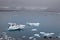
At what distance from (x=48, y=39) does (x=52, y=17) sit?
0.69 ft

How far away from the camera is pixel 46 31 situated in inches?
49.8

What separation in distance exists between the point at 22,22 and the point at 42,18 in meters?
0.19

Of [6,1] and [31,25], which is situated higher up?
[6,1]

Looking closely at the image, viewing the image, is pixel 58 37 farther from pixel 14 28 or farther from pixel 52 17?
pixel 14 28

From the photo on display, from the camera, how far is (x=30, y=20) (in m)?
1.24

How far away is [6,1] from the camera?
1.15 m

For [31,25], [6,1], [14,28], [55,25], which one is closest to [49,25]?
[55,25]

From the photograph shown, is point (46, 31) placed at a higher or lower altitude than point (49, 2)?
lower

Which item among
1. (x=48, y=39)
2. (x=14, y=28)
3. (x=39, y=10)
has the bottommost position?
(x=48, y=39)

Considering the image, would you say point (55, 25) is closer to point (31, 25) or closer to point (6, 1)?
point (31, 25)

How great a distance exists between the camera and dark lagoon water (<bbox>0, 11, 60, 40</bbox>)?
121 centimetres

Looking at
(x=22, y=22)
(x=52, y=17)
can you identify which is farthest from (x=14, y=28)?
(x=52, y=17)

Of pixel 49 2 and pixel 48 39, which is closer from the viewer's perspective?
pixel 49 2

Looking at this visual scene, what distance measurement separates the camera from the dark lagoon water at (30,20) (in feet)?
3.96
